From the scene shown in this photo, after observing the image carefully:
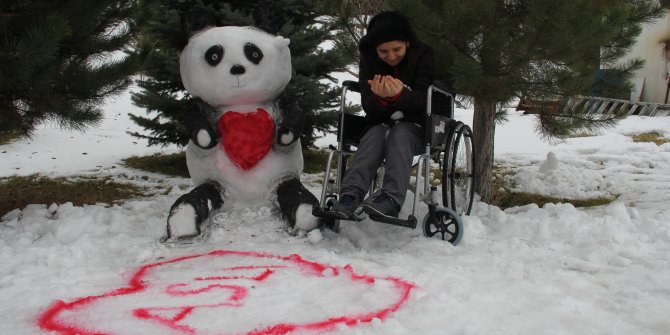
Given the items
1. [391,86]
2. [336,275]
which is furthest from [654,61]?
[336,275]

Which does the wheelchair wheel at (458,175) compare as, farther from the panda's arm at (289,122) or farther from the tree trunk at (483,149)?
the panda's arm at (289,122)

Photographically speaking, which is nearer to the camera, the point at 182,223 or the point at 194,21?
the point at 182,223

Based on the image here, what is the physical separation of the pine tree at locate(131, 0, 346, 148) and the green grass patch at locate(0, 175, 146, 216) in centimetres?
82

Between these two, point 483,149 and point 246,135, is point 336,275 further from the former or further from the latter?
point 483,149

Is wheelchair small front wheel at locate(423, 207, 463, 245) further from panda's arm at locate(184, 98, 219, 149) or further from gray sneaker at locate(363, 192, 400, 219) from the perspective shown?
panda's arm at locate(184, 98, 219, 149)

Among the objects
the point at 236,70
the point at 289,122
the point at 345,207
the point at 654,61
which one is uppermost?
the point at 654,61

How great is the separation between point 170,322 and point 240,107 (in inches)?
76.9

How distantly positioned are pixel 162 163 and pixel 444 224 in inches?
172

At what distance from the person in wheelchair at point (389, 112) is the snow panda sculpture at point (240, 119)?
0.53 meters

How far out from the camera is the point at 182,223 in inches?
133

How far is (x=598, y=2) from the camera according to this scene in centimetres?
390

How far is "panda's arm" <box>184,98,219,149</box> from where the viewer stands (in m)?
3.73

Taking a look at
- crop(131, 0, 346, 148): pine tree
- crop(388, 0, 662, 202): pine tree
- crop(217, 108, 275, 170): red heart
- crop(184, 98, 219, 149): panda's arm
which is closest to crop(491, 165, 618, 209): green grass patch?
crop(388, 0, 662, 202): pine tree

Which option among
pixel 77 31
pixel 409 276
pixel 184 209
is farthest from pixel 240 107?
pixel 409 276
